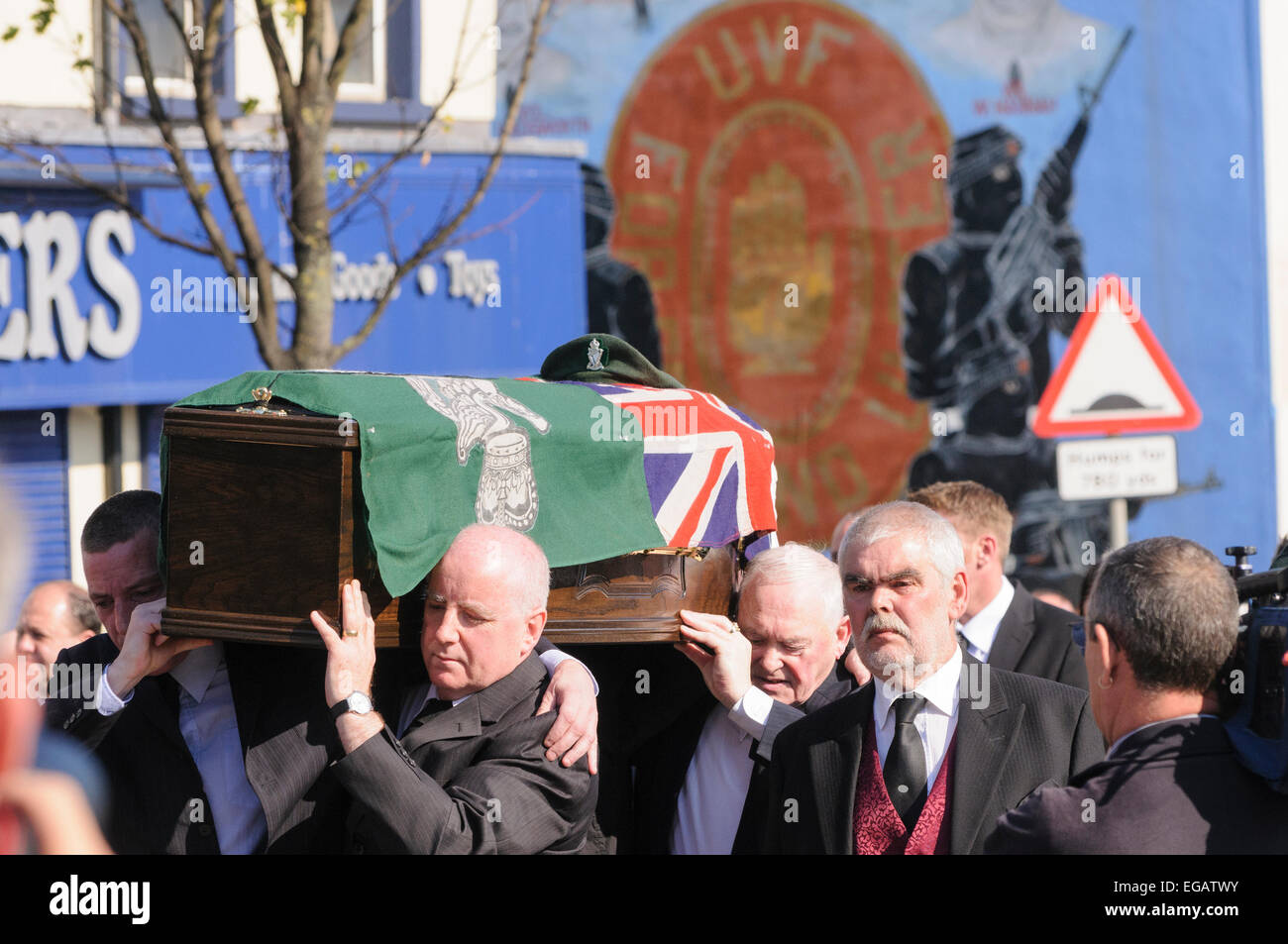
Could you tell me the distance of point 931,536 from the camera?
390 centimetres

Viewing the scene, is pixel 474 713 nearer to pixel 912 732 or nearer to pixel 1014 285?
pixel 912 732

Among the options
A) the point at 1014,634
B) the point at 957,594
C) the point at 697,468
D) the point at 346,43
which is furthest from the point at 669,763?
the point at 346,43

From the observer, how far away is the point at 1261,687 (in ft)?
10.1

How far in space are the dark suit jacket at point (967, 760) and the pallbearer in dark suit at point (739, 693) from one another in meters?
0.25

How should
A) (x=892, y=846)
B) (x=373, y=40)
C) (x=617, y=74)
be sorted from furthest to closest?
(x=617, y=74) < (x=373, y=40) < (x=892, y=846)

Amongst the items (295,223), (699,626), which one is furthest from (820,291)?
(699,626)

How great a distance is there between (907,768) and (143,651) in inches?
70.4

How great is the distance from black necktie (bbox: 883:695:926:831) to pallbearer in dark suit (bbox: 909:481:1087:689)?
1.98m

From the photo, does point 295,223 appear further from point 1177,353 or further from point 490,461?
point 1177,353

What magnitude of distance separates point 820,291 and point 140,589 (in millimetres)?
9199

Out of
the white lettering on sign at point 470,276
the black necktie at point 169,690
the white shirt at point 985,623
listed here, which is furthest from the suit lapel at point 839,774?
the white lettering on sign at point 470,276

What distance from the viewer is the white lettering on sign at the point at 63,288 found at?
394 inches

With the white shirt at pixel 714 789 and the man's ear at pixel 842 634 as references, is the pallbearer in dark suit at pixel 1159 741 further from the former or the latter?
the man's ear at pixel 842 634

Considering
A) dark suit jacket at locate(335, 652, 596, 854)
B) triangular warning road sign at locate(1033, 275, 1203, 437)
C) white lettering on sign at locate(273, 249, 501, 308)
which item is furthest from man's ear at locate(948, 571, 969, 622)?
white lettering on sign at locate(273, 249, 501, 308)
